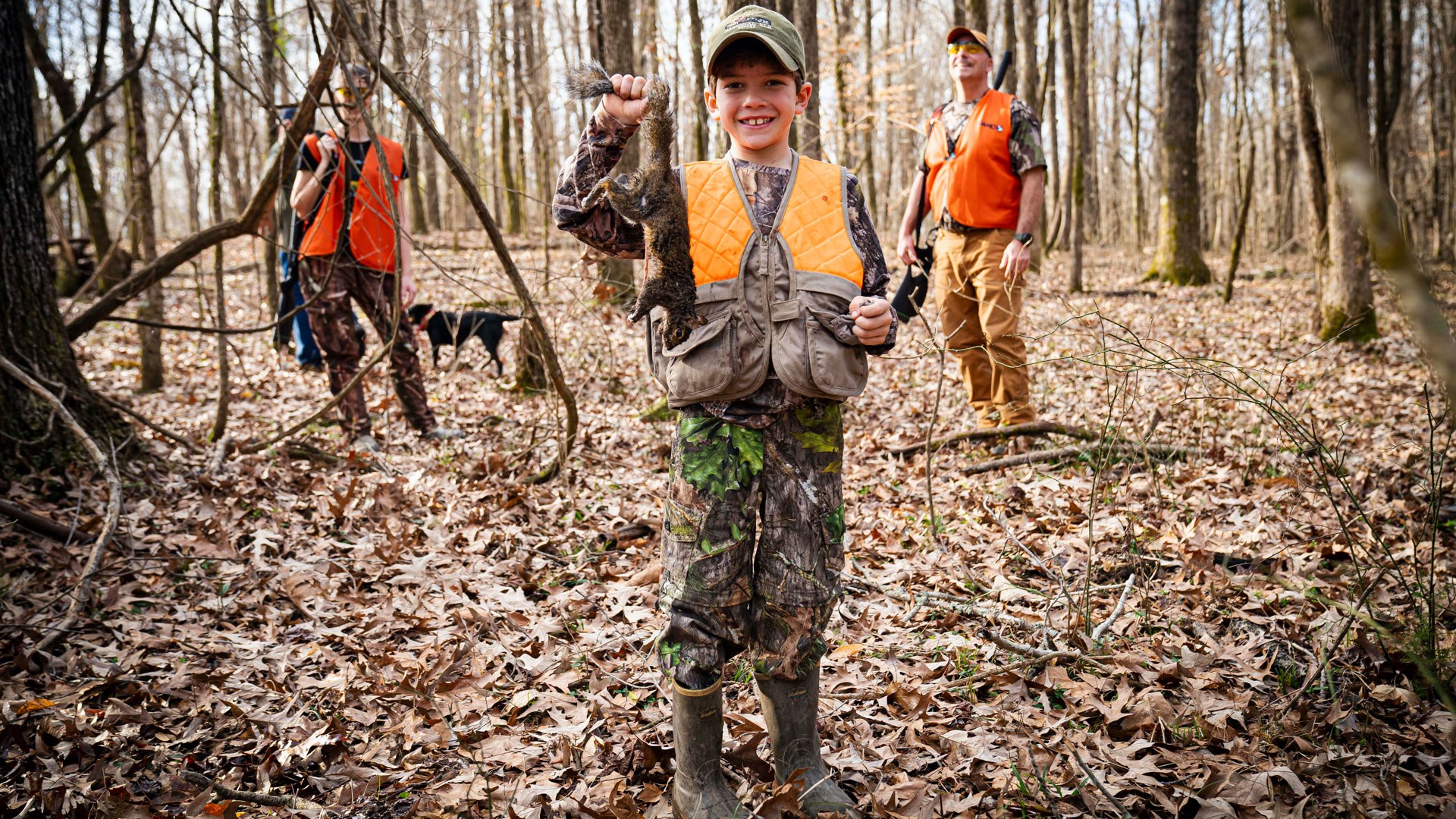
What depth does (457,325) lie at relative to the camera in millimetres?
6688

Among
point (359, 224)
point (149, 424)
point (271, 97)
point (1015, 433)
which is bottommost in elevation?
point (1015, 433)

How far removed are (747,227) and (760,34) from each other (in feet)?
1.58

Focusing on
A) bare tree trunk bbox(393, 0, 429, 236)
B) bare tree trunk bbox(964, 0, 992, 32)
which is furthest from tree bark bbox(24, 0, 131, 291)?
bare tree trunk bbox(964, 0, 992, 32)

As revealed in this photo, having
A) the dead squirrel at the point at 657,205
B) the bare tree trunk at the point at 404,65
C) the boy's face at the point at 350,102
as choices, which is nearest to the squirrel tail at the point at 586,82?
the dead squirrel at the point at 657,205

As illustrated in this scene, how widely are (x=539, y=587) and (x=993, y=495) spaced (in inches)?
97.6

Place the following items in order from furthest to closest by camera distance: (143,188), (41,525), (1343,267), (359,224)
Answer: (1343,267) < (143,188) < (359,224) < (41,525)

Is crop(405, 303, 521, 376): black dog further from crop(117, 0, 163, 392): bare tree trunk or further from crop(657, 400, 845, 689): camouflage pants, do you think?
crop(657, 400, 845, 689): camouflage pants

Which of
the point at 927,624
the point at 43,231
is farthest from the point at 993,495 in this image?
the point at 43,231

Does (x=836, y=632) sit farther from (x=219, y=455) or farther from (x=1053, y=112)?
(x=1053, y=112)

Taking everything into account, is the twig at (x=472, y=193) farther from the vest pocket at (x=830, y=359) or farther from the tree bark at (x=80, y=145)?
the vest pocket at (x=830, y=359)

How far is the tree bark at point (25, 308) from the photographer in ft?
13.1

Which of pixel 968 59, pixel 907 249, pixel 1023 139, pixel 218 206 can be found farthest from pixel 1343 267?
pixel 218 206

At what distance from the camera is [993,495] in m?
4.54

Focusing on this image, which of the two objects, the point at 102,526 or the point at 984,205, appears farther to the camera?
the point at 984,205
